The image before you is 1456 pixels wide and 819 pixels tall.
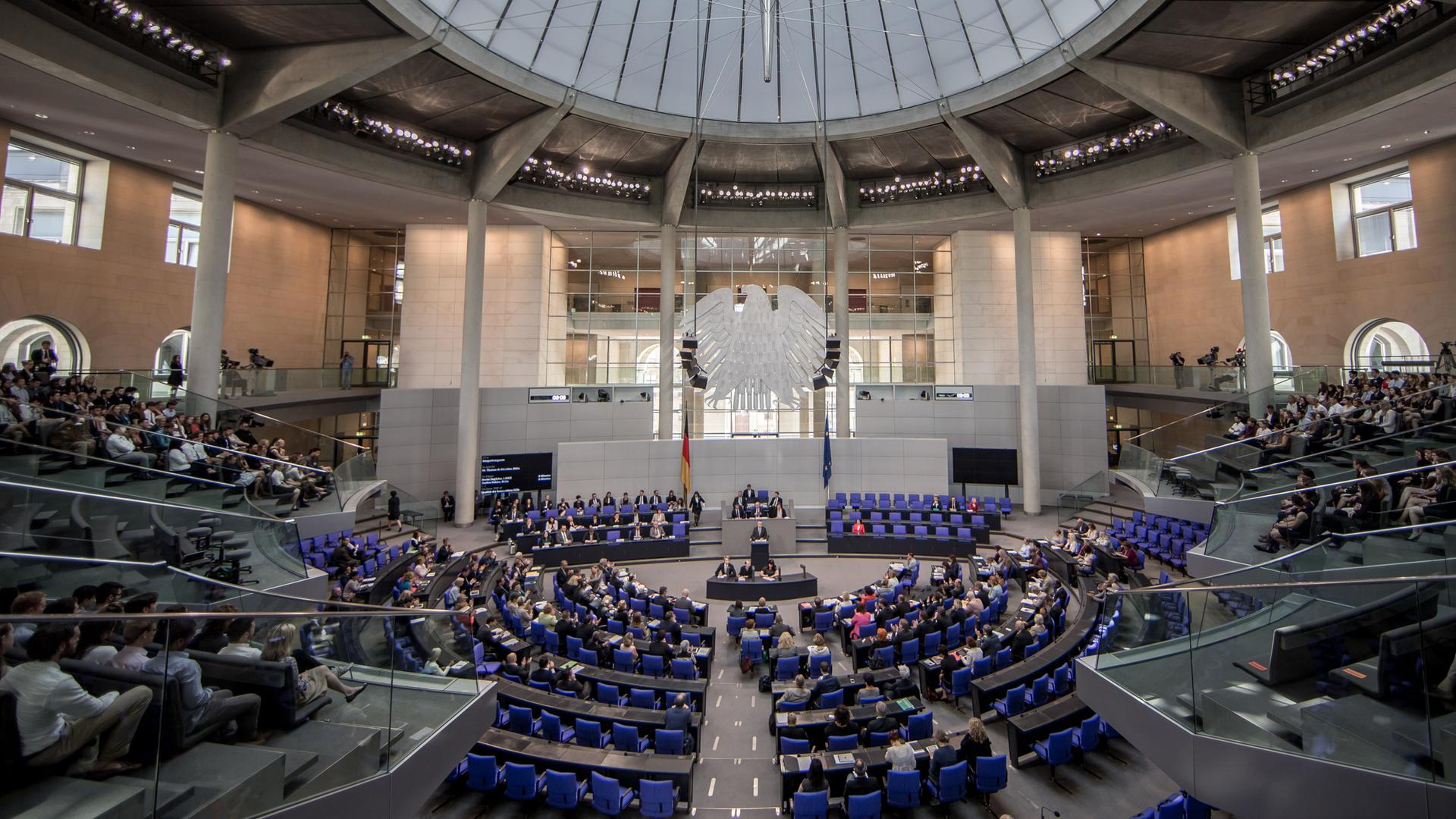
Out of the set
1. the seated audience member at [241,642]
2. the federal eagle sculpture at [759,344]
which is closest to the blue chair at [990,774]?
the federal eagle sculpture at [759,344]

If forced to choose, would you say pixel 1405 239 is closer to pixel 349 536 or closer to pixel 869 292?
pixel 869 292

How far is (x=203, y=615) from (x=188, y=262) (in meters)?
22.8

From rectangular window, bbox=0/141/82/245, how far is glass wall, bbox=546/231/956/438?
13.4 m

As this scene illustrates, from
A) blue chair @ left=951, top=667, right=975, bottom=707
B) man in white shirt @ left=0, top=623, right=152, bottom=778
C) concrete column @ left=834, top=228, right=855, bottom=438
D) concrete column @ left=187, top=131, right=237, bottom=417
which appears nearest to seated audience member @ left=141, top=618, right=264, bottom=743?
man in white shirt @ left=0, top=623, right=152, bottom=778

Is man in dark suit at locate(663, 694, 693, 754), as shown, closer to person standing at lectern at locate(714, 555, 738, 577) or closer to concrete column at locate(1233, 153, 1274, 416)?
person standing at lectern at locate(714, 555, 738, 577)

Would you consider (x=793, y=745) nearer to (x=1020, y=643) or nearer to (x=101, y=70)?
(x=1020, y=643)

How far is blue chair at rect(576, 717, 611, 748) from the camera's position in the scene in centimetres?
816

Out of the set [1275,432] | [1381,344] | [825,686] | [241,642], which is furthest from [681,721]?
[1381,344]

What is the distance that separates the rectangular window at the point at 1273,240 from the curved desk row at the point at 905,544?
14645 mm

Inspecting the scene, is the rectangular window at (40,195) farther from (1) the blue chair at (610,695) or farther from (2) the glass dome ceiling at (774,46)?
(1) the blue chair at (610,695)

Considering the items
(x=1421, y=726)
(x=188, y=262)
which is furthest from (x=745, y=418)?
(x=1421, y=726)

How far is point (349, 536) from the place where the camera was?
14.9 m

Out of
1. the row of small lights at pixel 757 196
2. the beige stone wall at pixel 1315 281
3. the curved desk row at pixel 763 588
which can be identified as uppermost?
the row of small lights at pixel 757 196

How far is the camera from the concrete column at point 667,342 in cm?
2284
